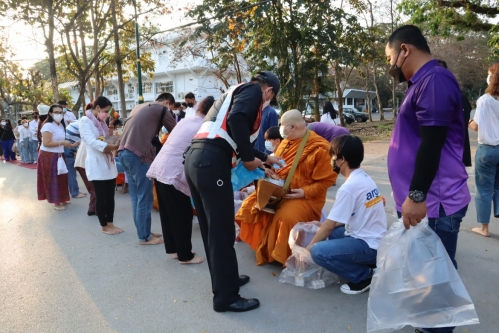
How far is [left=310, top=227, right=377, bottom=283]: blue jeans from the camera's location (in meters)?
2.86

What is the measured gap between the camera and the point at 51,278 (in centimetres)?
356

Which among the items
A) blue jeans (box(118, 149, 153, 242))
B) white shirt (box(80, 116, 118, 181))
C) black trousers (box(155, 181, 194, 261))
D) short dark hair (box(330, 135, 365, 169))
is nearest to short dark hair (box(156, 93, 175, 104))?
blue jeans (box(118, 149, 153, 242))

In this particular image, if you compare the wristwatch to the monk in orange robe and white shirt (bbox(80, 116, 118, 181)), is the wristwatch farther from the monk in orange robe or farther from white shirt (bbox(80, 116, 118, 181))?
white shirt (bbox(80, 116, 118, 181))

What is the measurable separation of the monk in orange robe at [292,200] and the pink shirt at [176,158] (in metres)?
0.71

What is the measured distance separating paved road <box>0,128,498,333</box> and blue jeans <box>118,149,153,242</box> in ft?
0.96

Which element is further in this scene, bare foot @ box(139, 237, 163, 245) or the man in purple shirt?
bare foot @ box(139, 237, 163, 245)

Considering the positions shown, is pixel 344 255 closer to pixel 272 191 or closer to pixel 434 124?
pixel 272 191

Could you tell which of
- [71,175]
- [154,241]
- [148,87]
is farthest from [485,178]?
[148,87]

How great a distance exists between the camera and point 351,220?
2.93 meters

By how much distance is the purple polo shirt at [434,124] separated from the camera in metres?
1.86

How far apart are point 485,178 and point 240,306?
9.96 ft

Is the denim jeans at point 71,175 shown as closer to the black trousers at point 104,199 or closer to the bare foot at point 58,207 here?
the bare foot at point 58,207

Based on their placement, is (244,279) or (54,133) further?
(54,133)

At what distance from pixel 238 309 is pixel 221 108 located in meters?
1.48
